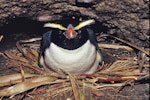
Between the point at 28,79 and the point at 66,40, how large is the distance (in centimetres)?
49

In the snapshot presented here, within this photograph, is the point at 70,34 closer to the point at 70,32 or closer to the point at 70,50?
the point at 70,32

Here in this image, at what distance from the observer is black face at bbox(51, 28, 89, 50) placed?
2.69 m

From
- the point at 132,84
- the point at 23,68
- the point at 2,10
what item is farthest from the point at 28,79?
the point at 132,84

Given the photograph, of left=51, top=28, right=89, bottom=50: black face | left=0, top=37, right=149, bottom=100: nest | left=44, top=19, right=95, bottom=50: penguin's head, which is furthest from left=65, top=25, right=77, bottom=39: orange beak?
left=0, top=37, right=149, bottom=100: nest

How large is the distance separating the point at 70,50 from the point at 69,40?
0.38 feet

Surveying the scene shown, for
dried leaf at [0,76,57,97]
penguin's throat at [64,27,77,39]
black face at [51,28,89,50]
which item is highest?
penguin's throat at [64,27,77,39]

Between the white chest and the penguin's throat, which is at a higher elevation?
the penguin's throat

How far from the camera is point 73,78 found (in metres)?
2.78

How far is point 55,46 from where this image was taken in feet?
9.21

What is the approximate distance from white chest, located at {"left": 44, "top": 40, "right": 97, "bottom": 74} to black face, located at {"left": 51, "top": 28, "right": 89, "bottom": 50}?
4 centimetres

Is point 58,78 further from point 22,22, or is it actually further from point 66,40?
point 22,22

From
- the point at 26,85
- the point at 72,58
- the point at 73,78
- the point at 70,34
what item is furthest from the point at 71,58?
the point at 26,85

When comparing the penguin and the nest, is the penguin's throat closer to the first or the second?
the penguin

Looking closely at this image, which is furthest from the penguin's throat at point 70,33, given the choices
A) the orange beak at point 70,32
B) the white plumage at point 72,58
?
the white plumage at point 72,58
